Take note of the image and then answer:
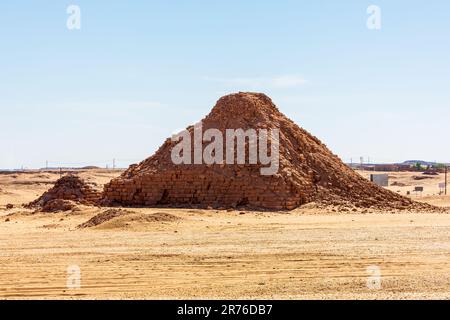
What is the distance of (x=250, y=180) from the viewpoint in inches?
1046

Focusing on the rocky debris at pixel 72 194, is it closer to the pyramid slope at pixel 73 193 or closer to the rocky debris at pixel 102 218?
the pyramid slope at pixel 73 193

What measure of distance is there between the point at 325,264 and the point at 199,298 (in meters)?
3.93

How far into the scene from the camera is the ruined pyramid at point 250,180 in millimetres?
26422

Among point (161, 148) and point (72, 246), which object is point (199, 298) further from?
point (161, 148)

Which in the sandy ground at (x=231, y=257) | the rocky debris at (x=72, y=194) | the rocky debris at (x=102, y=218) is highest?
the rocky debris at (x=72, y=194)

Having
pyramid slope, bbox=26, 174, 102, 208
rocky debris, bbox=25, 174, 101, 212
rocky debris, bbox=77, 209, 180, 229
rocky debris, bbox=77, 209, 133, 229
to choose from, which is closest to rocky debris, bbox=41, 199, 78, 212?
rocky debris, bbox=25, 174, 101, 212

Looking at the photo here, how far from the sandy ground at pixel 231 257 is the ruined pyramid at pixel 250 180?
2.44m

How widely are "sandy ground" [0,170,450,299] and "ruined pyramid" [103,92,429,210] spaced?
8.02ft

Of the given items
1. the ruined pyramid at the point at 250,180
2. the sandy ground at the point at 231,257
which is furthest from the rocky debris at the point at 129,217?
the ruined pyramid at the point at 250,180

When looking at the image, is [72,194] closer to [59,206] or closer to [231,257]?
[59,206]

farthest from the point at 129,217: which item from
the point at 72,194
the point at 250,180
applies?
the point at 72,194

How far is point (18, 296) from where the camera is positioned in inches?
399

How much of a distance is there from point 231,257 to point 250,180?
12.7 metres
